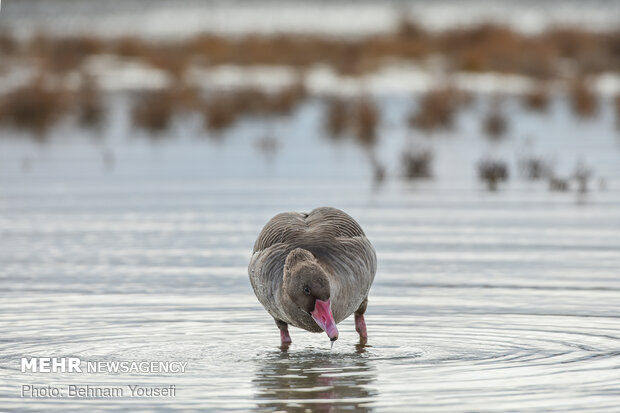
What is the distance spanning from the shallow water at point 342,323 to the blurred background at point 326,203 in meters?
0.03

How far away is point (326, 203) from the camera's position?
50.0 ft

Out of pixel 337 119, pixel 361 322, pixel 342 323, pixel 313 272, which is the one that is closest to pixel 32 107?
Answer: pixel 337 119

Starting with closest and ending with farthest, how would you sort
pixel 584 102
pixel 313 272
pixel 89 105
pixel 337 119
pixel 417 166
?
pixel 313 272 → pixel 417 166 → pixel 337 119 → pixel 584 102 → pixel 89 105

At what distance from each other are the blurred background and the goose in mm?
311

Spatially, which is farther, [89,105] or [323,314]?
[89,105]

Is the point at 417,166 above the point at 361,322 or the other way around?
above

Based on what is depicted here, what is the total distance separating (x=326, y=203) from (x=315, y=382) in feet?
26.5

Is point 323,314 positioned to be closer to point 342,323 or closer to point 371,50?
point 342,323

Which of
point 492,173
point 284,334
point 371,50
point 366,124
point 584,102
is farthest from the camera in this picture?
point 371,50

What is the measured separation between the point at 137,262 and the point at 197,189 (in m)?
6.14

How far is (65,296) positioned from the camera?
983 centimetres

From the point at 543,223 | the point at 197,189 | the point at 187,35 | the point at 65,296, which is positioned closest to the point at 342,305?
the point at 65,296

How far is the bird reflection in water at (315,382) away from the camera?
6.69 m

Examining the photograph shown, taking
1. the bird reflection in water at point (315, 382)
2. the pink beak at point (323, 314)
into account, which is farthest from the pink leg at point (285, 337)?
the pink beak at point (323, 314)
